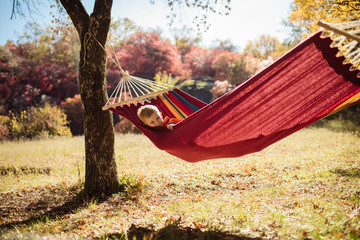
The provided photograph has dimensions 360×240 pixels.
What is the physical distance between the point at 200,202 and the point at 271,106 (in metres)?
1.05

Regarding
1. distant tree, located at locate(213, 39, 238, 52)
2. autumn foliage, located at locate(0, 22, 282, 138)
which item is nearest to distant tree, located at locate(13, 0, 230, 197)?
autumn foliage, located at locate(0, 22, 282, 138)

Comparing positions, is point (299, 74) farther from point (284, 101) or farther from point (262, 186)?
point (262, 186)

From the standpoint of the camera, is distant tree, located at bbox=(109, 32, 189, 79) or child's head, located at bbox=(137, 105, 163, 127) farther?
distant tree, located at bbox=(109, 32, 189, 79)

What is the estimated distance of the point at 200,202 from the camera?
2.22m

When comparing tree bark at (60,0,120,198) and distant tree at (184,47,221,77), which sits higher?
distant tree at (184,47,221,77)

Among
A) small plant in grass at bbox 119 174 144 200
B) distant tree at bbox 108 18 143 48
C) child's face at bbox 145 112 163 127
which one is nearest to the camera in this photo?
child's face at bbox 145 112 163 127

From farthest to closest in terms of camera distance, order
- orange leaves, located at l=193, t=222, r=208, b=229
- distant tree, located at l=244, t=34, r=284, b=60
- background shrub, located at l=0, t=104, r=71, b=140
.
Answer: distant tree, located at l=244, t=34, r=284, b=60, background shrub, located at l=0, t=104, r=71, b=140, orange leaves, located at l=193, t=222, r=208, b=229

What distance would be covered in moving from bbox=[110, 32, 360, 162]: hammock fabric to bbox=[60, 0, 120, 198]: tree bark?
49 centimetres

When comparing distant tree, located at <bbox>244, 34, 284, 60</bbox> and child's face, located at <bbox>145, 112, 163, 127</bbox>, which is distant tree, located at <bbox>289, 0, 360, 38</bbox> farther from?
distant tree, located at <bbox>244, 34, 284, 60</bbox>

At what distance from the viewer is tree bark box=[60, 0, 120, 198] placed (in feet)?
7.61

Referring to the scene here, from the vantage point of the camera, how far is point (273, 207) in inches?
77.3

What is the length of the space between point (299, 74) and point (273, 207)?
1029 millimetres

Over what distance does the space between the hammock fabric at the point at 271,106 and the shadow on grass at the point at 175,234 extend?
23.1 inches

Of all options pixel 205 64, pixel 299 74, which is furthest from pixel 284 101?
pixel 205 64
